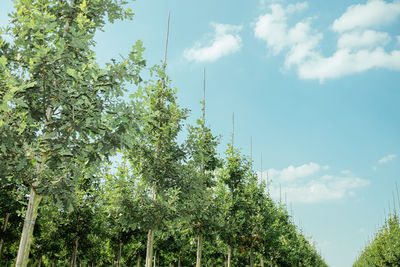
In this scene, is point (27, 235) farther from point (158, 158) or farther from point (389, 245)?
point (389, 245)

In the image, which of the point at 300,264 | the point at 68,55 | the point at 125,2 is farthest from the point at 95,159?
the point at 300,264

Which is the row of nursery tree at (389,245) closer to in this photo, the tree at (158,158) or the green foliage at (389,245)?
the green foliage at (389,245)

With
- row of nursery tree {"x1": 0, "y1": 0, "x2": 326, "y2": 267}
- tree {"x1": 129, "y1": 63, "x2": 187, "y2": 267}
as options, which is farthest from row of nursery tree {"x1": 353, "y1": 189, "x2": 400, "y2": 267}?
tree {"x1": 129, "y1": 63, "x2": 187, "y2": 267}

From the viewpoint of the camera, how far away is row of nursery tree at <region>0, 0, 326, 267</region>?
584 centimetres

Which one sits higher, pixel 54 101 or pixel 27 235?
pixel 54 101

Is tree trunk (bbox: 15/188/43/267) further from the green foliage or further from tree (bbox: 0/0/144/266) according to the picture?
the green foliage

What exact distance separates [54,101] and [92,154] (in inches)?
49.3

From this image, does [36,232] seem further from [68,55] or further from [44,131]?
[68,55]

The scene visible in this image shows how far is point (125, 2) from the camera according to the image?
26.5 ft

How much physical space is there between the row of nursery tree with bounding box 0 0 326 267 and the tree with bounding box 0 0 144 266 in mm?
23

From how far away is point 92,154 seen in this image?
641cm

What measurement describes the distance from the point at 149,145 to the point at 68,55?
6350 millimetres

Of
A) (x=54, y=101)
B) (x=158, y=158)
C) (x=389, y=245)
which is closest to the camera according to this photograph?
(x=54, y=101)

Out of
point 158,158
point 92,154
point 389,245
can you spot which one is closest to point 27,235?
point 92,154
